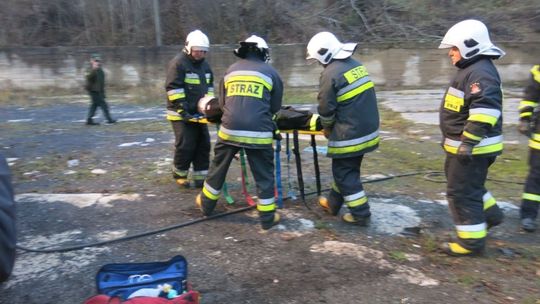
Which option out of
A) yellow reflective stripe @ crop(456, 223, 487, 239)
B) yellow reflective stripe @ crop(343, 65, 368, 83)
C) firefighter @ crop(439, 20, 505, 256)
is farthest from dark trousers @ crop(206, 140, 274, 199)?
yellow reflective stripe @ crop(456, 223, 487, 239)

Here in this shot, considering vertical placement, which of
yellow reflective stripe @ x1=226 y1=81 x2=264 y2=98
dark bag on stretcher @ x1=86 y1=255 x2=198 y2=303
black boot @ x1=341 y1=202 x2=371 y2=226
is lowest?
black boot @ x1=341 y1=202 x2=371 y2=226

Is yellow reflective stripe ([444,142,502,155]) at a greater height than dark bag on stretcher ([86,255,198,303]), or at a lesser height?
greater

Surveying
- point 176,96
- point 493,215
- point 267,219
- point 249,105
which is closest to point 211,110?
point 176,96

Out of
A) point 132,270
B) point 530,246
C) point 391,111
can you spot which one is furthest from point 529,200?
point 391,111

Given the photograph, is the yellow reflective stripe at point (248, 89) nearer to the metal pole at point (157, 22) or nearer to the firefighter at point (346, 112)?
the firefighter at point (346, 112)

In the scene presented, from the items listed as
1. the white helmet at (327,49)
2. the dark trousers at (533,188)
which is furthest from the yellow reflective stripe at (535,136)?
the white helmet at (327,49)

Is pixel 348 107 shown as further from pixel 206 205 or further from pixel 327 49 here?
pixel 206 205

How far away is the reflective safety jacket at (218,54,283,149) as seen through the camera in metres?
4.64

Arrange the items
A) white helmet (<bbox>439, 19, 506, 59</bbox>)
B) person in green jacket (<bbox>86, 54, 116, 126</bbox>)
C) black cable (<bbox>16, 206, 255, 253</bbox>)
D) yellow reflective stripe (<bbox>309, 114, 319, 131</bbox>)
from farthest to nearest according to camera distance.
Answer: person in green jacket (<bbox>86, 54, 116, 126</bbox>), yellow reflective stripe (<bbox>309, 114, 319, 131</bbox>), black cable (<bbox>16, 206, 255, 253</bbox>), white helmet (<bbox>439, 19, 506, 59</bbox>)

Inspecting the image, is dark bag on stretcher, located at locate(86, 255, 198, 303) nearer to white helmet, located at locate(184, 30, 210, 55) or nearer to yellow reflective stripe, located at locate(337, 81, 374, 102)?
yellow reflective stripe, located at locate(337, 81, 374, 102)

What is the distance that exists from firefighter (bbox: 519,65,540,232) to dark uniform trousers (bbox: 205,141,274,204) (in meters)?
2.68

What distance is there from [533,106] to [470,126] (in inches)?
Answer: 56.8

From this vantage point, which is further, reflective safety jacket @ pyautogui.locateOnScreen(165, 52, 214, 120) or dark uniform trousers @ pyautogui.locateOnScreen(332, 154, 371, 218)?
reflective safety jacket @ pyautogui.locateOnScreen(165, 52, 214, 120)

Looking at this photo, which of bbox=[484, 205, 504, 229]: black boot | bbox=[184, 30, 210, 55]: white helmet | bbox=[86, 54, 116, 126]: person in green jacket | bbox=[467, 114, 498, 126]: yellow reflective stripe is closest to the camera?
bbox=[467, 114, 498, 126]: yellow reflective stripe
